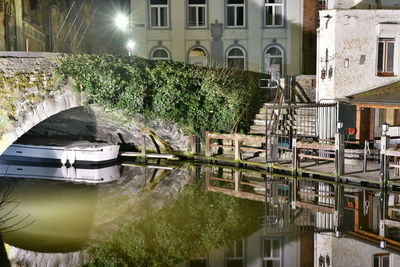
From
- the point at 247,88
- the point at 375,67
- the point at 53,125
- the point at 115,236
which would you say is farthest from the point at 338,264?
the point at 53,125

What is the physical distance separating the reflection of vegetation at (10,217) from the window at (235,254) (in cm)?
545

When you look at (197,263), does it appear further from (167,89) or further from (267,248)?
(167,89)

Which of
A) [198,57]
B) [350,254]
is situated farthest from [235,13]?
[350,254]

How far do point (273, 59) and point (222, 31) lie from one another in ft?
10.6

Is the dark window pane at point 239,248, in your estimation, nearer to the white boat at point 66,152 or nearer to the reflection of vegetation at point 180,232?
the reflection of vegetation at point 180,232

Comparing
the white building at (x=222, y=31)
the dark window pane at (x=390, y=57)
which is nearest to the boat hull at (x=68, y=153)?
the white building at (x=222, y=31)

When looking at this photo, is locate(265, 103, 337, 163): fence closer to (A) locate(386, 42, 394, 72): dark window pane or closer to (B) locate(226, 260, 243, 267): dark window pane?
(A) locate(386, 42, 394, 72): dark window pane

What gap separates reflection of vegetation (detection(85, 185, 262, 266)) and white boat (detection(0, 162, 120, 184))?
5.65 metres

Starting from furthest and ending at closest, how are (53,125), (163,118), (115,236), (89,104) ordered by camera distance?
(53,125) < (163,118) < (89,104) < (115,236)

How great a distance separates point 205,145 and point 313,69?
406 inches

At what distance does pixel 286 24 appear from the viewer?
32.4 meters

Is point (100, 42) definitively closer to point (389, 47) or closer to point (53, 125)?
point (53, 125)

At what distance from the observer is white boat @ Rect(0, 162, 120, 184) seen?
74.5 feet

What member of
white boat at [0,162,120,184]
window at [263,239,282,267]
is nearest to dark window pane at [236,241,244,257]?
window at [263,239,282,267]
